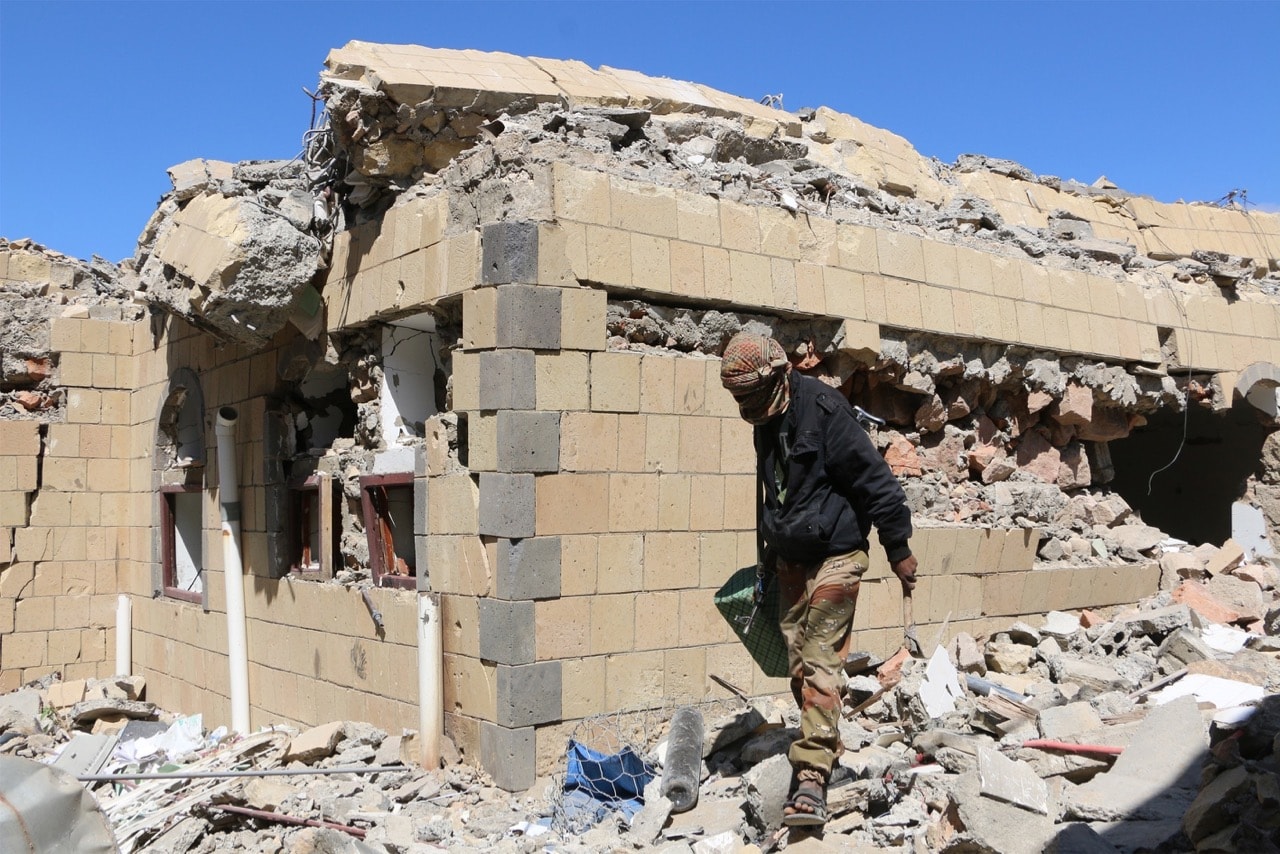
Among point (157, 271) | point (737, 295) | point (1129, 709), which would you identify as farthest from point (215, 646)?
point (1129, 709)

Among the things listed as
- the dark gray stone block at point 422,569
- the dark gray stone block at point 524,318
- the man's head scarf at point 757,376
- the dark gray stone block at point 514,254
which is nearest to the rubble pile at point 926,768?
the dark gray stone block at point 422,569

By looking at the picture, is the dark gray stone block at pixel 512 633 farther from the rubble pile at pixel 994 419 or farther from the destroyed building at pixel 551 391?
the rubble pile at pixel 994 419

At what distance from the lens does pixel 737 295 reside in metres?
6.87

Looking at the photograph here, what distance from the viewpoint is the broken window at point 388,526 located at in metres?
7.26

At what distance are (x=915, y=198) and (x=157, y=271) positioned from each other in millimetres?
5281

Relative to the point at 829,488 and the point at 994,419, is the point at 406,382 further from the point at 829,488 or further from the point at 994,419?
the point at 994,419

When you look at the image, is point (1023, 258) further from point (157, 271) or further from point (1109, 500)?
point (157, 271)

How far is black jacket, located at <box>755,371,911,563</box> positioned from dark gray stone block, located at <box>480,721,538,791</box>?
1.92m

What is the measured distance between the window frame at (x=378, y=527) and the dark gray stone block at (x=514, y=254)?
1.48 metres

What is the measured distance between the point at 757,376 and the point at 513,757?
2.47 m

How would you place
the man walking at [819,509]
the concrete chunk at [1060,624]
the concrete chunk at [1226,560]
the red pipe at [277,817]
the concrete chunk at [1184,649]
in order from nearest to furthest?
1. the man walking at [819,509]
2. the red pipe at [277,817]
3. the concrete chunk at [1184,649]
4. the concrete chunk at [1060,624]
5. the concrete chunk at [1226,560]

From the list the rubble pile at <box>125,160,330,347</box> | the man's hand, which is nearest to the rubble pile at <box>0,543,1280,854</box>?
the man's hand

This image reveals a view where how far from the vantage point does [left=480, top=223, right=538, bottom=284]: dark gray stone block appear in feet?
20.1

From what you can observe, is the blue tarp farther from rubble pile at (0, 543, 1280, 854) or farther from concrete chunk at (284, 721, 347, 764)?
concrete chunk at (284, 721, 347, 764)
